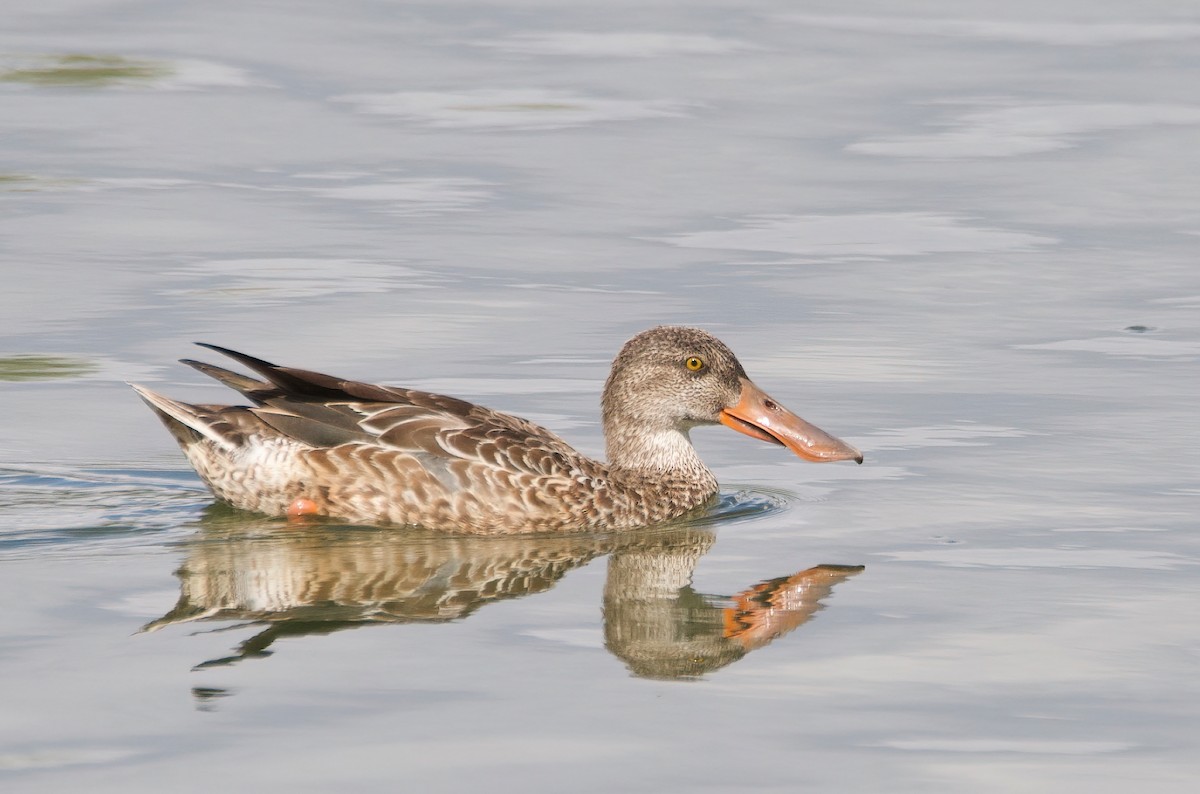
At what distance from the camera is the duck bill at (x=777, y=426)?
10.8 m

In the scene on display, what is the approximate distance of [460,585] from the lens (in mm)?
9266

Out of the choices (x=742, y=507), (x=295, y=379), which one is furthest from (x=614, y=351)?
(x=295, y=379)

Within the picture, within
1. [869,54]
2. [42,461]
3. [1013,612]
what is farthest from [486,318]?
[869,54]

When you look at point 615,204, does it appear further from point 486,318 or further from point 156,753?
point 156,753

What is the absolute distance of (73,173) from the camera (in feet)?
55.9

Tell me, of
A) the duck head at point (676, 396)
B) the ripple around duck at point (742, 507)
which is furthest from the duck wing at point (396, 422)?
the ripple around duck at point (742, 507)

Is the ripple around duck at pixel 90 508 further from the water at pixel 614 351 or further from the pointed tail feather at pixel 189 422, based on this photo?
the pointed tail feather at pixel 189 422

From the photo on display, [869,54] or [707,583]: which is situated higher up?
[869,54]

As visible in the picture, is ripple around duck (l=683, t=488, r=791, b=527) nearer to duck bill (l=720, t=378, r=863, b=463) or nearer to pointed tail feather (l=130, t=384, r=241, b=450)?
duck bill (l=720, t=378, r=863, b=463)

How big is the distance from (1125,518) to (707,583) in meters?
2.11

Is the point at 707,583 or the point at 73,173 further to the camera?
the point at 73,173

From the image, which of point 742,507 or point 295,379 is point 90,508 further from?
point 742,507

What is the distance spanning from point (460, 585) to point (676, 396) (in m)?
2.34

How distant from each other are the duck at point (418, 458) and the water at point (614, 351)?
23cm
